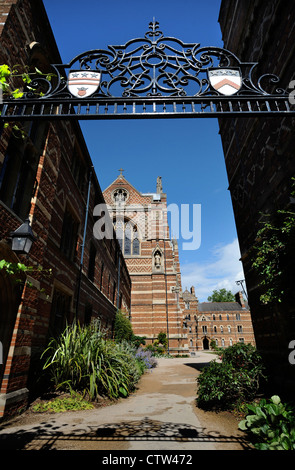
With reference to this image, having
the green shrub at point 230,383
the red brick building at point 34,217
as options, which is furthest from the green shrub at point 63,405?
the green shrub at point 230,383

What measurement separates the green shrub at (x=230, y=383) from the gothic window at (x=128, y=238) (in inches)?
943

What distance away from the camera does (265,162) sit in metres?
6.71

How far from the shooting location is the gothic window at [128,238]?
29.7 m

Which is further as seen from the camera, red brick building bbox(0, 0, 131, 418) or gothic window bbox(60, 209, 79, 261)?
gothic window bbox(60, 209, 79, 261)

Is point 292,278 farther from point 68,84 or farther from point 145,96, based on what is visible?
point 68,84

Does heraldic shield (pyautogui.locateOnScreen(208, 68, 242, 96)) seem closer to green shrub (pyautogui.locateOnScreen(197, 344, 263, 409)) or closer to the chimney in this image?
green shrub (pyautogui.locateOnScreen(197, 344, 263, 409))

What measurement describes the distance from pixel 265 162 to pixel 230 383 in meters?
5.63

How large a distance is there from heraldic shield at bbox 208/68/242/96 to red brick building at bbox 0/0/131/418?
3.05m

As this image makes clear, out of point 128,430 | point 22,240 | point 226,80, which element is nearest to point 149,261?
point 128,430

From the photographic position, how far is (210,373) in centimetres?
572

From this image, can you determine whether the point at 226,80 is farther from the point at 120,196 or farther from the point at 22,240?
the point at 120,196

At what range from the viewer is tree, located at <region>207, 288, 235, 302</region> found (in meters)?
65.8

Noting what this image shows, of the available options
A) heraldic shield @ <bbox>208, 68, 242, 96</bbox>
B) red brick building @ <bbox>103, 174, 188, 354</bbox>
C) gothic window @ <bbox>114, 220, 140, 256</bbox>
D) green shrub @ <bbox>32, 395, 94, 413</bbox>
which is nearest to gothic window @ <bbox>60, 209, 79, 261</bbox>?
green shrub @ <bbox>32, 395, 94, 413</bbox>

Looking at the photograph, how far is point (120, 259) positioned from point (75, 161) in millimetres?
12397
